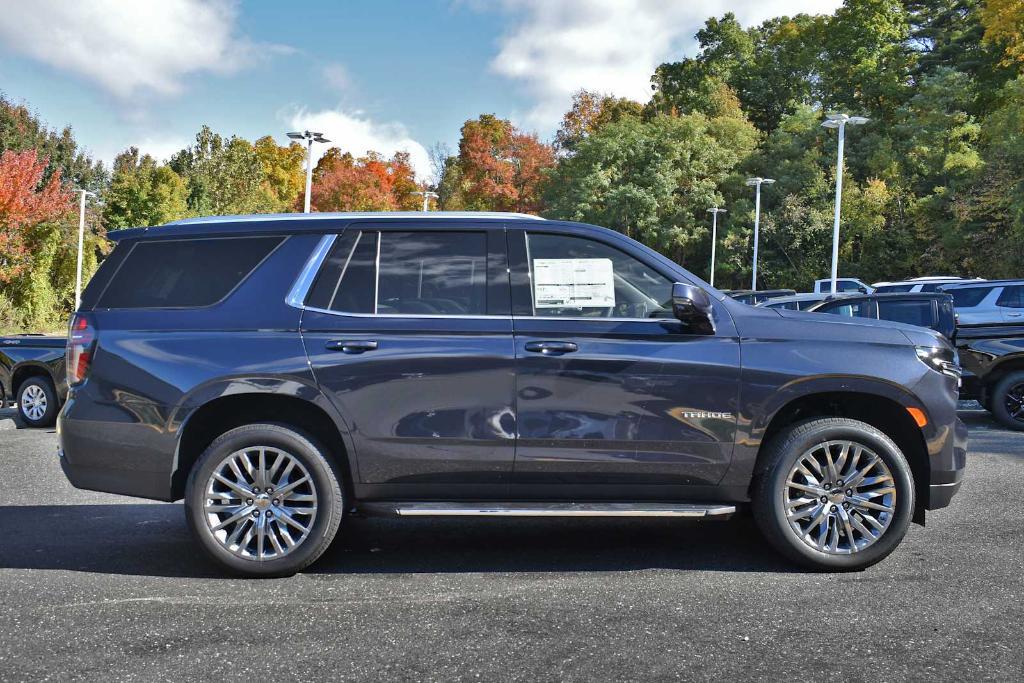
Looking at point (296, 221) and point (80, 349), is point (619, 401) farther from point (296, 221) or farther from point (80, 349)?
point (80, 349)

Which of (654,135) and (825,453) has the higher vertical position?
(654,135)

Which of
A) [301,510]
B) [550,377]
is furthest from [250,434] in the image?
[550,377]

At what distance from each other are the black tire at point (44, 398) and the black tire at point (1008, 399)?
11.2 metres

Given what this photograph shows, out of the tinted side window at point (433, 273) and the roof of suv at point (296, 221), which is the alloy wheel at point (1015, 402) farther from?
the tinted side window at point (433, 273)

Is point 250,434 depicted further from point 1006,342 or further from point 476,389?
point 1006,342

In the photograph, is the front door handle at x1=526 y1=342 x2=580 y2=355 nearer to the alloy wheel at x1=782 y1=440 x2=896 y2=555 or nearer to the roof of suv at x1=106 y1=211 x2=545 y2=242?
the roof of suv at x1=106 y1=211 x2=545 y2=242

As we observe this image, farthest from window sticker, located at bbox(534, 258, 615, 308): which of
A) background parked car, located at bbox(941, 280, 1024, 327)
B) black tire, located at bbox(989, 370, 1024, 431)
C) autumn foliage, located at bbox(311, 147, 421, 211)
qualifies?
autumn foliage, located at bbox(311, 147, 421, 211)

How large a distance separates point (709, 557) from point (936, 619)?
140 cm

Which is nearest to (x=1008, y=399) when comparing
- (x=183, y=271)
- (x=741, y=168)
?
(x=183, y=271)

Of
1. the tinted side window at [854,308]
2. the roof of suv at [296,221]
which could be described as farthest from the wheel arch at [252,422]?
the tinted side window at [854,308]

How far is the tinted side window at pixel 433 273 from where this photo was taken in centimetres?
508

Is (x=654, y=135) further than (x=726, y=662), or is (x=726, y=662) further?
(x=654, y=135)

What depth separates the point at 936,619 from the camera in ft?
14.2

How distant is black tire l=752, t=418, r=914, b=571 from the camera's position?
5012 mm
